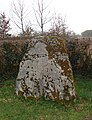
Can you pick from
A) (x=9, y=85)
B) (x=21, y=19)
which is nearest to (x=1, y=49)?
(x=9, y=85)

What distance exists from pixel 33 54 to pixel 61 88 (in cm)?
143

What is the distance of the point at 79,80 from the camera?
13.6 metres

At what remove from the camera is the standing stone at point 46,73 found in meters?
9.66

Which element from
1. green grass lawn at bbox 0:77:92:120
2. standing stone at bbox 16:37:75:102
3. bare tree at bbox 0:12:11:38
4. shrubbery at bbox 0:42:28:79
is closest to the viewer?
green grass lawn at bbox 0:77:92:120

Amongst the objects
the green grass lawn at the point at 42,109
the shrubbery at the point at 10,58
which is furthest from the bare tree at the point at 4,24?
the green grass lawn at the point at 42,109

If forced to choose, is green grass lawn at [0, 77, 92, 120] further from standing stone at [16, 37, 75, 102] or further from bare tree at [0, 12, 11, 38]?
bare tree at [0, 12, 11, 38]

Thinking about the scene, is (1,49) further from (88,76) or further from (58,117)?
(58,117)

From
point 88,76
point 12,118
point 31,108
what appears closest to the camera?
point 12,118

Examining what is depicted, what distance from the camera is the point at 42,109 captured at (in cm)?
889

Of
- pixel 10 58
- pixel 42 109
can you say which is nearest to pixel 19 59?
pixel 10 58

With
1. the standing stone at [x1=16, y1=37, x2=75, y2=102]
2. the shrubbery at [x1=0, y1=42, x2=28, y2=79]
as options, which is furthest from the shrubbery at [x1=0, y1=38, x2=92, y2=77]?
the standing stone at [x1=16, y1=37, x2=75, y2=102]

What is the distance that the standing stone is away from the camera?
9.66 m

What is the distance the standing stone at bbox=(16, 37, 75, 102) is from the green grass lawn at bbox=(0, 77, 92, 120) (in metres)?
0.31

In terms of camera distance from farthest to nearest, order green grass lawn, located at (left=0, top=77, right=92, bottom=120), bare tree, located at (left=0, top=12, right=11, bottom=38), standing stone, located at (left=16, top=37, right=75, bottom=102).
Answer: bare tree, located at (left=0, top=12, right=11, bottom=38)
standing stone, located at (left=16, top=37, right=75, bottom=102)
green grass lawn, located at (left=0, top=77, right=92, bottom=120)
